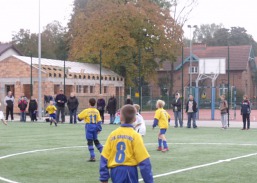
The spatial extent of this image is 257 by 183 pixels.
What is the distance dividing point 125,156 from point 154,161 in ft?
24.0

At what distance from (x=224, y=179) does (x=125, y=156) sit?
497 cm

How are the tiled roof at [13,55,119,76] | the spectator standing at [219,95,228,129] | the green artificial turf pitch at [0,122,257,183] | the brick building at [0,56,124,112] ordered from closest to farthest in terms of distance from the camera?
the green artificial turf pitch at [0,122,257,183], the spectator standing at [219,95,228,129], the brick building at [0,56,124,112], the tiled roof at [13,55,119,76]

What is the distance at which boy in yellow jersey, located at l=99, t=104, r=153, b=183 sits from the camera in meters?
6.37

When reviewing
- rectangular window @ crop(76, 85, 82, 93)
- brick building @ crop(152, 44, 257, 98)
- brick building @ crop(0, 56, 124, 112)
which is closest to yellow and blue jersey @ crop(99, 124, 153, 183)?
brick building @ crop(0, 56, 124, 112)

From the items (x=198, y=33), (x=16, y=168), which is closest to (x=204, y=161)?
(x=16, y=168)

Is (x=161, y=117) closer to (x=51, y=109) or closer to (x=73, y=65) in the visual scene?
(x=51, y=109)

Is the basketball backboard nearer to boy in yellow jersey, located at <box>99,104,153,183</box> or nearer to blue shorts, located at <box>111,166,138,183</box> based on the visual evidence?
boy in yellow jersey, located at <box>99,104,153,183</box>

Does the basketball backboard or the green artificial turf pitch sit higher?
the basketball backboard

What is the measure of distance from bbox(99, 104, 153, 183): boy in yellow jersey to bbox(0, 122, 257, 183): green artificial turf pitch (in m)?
4.16

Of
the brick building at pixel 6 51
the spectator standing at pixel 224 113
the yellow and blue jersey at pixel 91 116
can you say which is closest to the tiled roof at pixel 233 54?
the brick building at pixel 6 51

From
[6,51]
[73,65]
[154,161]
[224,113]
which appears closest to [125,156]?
[154,161]

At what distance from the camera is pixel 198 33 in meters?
121

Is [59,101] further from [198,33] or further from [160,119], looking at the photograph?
[198,33]

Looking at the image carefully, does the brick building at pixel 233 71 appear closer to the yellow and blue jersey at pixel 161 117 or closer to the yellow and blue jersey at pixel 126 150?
the yellow and blue jersey at pixel 161 117
